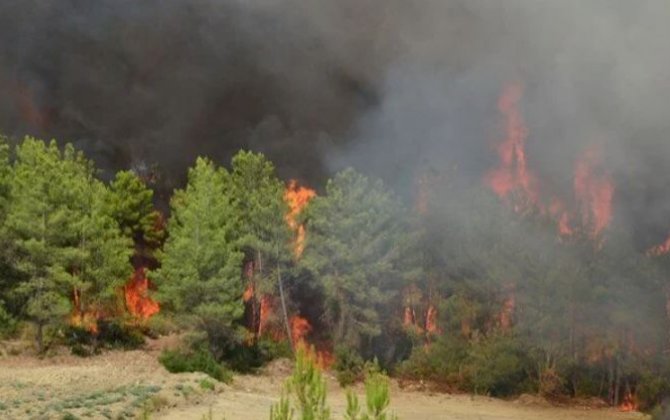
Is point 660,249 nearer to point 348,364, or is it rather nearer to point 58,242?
point 348,364

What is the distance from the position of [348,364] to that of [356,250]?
260 inches

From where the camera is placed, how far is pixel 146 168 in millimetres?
64250

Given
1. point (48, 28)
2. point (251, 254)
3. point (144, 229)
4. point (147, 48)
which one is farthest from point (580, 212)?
point (48, 28)

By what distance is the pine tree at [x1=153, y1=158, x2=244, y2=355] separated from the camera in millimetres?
42188

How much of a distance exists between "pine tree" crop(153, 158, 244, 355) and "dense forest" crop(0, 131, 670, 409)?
0.37 ft

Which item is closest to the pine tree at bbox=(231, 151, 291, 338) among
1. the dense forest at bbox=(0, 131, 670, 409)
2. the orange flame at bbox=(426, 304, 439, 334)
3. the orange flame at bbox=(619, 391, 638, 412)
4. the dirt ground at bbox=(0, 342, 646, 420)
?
the dense forest at bbox=(0, 131, 670, 409)

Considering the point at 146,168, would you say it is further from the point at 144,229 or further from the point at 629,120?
the point at 629,120

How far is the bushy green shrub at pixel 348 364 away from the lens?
4447cm

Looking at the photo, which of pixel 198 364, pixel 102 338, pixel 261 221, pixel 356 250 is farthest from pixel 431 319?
pixel 102 338

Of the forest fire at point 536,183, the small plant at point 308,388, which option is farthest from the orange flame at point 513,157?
the small plant at point 308,388

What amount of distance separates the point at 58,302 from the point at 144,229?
11.6 metres

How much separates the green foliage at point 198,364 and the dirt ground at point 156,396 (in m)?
0.56

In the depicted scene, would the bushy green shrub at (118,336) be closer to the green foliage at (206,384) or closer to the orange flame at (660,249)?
the green foliage at (206,384)

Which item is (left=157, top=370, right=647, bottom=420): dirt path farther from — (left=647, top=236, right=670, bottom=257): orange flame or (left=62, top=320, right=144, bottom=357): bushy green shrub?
(left=647, top=236, right=670, bottom=257): orange flame
